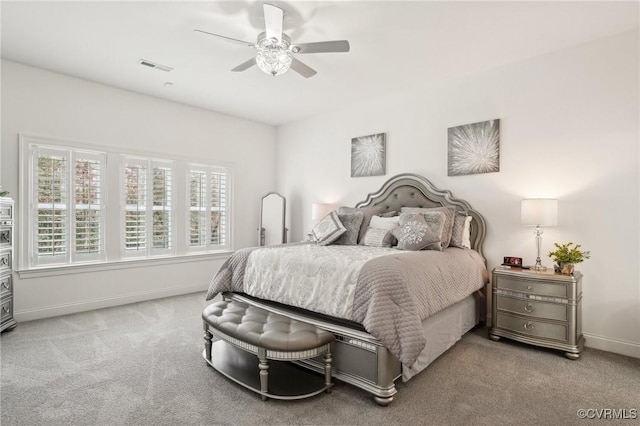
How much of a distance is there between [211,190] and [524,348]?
465cm

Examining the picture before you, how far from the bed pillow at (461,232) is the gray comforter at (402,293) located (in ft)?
1.45

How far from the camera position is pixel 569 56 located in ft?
11.0

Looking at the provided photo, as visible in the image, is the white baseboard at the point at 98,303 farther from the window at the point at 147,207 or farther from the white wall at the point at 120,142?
the window at the point at 147,207

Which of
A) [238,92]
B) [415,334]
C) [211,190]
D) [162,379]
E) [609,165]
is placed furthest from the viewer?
[211,190]

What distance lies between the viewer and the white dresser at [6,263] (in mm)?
3377

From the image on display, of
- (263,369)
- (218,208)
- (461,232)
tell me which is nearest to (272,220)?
(218,208)

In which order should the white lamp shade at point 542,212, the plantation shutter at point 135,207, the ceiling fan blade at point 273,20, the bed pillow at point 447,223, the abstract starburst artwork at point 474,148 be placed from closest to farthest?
the ceiling fan blade at point 273,20 → the white lamp shade at point 542,212 → the bed pillow at point 447,223 → the abstract starburst artwork at point 474,148 → the plantation shutter at point 135,207

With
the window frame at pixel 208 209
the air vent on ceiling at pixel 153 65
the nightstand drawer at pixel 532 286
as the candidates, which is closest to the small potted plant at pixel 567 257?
the nightstand drawer at pixel 532 286

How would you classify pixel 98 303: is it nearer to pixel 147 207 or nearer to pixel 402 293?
pixel 147 207

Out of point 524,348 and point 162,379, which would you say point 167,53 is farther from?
point 524,348

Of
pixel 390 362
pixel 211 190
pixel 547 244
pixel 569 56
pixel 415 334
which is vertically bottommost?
pixel 390 362

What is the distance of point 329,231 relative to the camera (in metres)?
3.90

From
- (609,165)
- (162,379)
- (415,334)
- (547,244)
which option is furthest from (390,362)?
(609,165)

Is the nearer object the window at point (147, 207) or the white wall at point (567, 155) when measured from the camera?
the white wall at point (567, 155)
